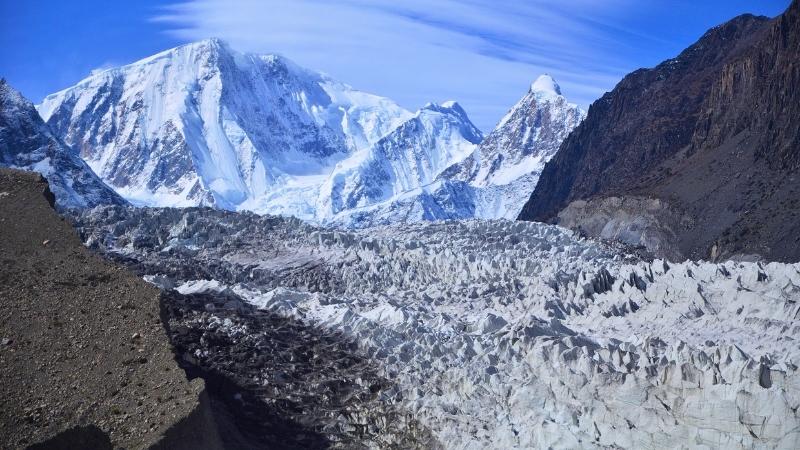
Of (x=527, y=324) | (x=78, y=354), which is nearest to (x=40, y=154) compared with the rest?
(x=527, y=324)

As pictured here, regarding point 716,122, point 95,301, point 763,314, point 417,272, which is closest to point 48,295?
point 95,301

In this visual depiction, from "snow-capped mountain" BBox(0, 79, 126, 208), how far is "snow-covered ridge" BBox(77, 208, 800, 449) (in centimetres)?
5316

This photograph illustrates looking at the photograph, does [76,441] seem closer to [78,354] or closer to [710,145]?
[78,354]

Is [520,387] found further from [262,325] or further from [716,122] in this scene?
[716,122]

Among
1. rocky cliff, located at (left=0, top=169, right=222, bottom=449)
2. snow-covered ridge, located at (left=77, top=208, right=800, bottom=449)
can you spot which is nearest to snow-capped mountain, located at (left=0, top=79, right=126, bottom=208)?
Answer: snow-covered ridge, located at (left=77, top=208, right=800, bottom=449)

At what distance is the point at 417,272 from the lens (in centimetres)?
4256

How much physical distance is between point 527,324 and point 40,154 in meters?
86.7

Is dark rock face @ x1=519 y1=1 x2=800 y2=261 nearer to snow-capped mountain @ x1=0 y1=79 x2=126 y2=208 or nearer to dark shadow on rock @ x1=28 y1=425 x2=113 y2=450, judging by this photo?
snow-capped mountain @ x1=0 y1=79 x2=126 y2=208

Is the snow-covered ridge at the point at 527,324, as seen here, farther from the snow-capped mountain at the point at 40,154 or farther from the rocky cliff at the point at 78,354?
the snow-capped mountain at the point at 40,154

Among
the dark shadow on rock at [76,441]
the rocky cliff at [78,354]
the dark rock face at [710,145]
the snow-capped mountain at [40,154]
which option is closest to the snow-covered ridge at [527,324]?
the rocky cliff at [78,354]

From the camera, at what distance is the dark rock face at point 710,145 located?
71.4 metres

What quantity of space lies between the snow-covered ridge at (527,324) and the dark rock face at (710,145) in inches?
1018

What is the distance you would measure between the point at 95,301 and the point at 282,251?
2897 cm

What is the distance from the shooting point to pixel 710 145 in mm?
89812
